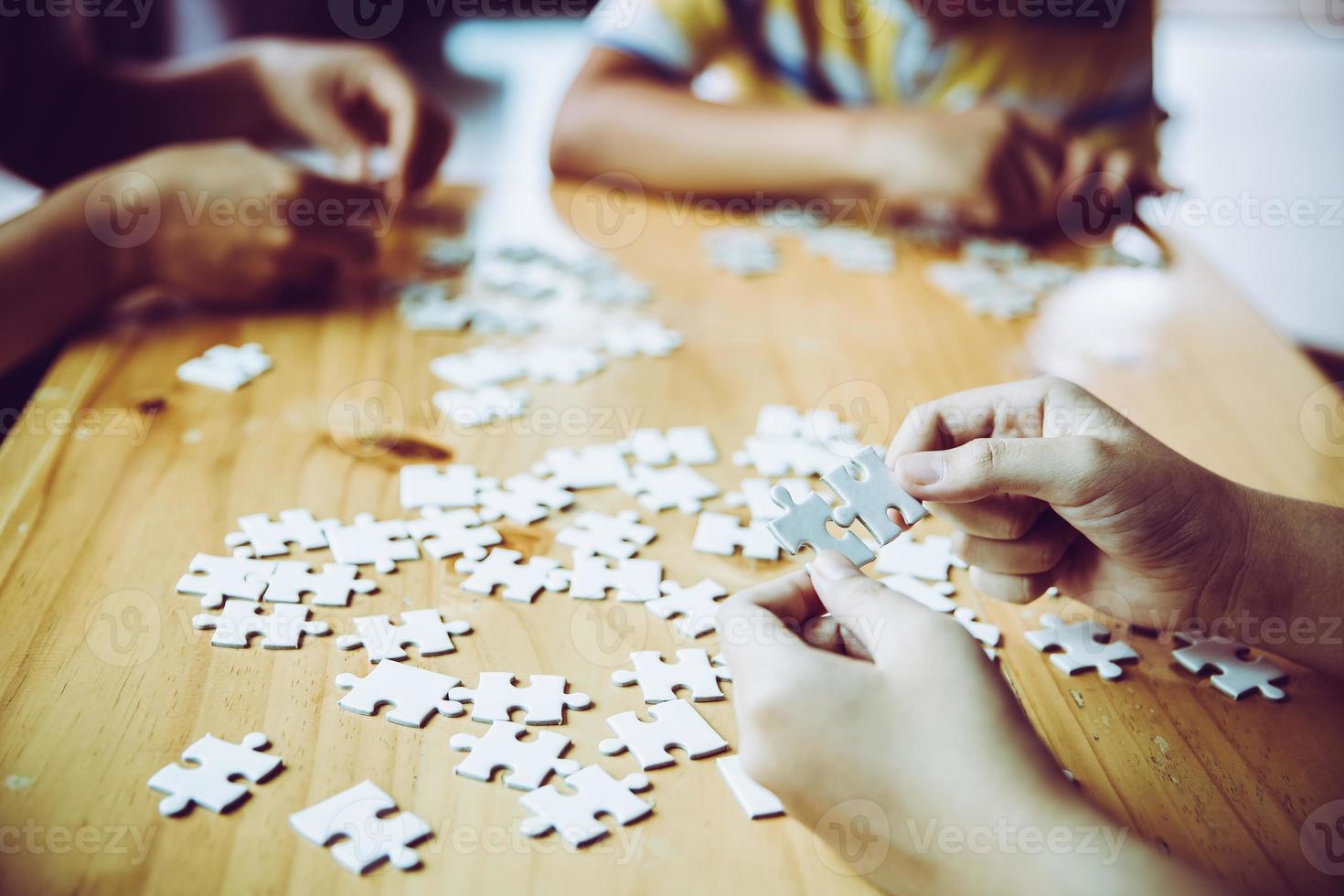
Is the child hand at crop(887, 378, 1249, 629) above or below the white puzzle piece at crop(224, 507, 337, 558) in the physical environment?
above

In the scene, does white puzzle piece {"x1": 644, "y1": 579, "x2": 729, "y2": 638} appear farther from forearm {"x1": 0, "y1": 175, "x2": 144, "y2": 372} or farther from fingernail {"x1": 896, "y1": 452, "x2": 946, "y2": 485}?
forearm {"x1": 0, "y1": 175, "x2": 144, "y2": 372}

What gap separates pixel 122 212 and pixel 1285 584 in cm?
190

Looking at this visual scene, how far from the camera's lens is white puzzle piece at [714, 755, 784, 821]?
3.09 ft

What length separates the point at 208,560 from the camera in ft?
4.03

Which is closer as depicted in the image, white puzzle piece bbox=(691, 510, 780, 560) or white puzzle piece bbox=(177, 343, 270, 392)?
white puzzle piece bbox=(691, 510, 780, 560)

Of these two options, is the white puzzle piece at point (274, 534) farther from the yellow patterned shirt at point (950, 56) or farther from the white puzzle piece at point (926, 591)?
the yellow patterned shirt at point (950, 56)

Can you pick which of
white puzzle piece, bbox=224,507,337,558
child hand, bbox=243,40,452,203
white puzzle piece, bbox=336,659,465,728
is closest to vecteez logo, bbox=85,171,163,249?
child hand, bbox=243,40,452,203

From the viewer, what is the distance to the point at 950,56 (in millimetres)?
2812

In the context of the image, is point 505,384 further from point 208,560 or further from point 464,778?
point 464,778

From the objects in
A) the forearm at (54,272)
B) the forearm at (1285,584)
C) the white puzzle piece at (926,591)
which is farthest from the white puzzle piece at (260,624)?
the forearm at (1285,584)

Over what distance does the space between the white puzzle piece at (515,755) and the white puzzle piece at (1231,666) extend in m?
0.74

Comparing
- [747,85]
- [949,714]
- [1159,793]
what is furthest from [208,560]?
[747,85]

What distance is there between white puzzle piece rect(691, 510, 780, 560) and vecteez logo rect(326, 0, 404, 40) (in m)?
5.31

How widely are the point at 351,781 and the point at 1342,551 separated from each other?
1154mm
